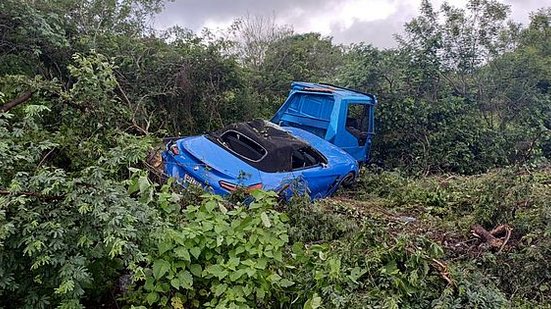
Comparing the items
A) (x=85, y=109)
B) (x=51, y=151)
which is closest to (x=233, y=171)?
(x=85, y=109)

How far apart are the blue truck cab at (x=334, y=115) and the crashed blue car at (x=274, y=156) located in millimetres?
18

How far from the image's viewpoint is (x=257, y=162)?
5.91m

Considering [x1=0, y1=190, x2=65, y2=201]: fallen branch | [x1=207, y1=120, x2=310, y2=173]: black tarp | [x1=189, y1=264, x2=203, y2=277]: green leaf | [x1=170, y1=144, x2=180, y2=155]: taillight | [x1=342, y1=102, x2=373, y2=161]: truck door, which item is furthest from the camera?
[x1=342, y1=102, x2=373, y2=161]: truck door

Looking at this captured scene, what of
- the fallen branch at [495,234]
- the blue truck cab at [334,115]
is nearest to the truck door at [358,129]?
the blue truck cab at [334,115]

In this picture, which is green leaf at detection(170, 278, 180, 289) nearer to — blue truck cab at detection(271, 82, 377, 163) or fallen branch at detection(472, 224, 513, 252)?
fallen branch at detection(472, 224, 513, 252)

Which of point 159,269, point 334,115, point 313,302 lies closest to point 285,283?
point 313,302

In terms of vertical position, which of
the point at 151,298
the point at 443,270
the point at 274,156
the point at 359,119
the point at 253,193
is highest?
the point at 359,119

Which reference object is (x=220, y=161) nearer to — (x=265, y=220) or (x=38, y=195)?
(x=265, y=220)

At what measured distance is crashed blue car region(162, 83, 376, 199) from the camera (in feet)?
18.3

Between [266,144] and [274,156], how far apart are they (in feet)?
0.76

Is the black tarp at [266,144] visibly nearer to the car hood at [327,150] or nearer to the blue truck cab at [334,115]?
the car hood at [327,150]

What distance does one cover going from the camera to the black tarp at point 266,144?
19.5 feet

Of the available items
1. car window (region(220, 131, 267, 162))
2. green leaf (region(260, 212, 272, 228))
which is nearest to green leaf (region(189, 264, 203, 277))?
green leaf (region(260, 212, 272, 228))

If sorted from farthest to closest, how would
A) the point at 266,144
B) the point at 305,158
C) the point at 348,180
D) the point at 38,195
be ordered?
the point at 348,180 < the point at 305,158 < the point at 266,144 < the point at 38,195
